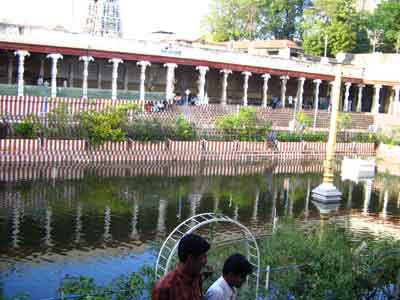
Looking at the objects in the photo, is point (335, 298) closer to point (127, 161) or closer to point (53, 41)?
point (127, 161)

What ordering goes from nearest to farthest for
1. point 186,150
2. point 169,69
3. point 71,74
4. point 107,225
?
point 107,225, point 186,150, point 169,69, point 71,74

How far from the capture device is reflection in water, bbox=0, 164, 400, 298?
12.5 metres

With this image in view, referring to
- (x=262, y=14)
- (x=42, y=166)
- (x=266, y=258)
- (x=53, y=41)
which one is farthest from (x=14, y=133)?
(x=262, y=14)

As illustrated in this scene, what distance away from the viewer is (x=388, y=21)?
55750mm

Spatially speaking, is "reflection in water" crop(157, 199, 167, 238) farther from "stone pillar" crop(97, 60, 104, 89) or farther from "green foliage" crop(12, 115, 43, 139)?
"stone pillar" crop(97, 60, 104, 89)

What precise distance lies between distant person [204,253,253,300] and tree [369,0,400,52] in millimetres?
53295

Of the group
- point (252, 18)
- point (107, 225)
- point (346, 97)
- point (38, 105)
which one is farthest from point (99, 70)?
point (252, 18)

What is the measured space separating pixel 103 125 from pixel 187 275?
2138cm

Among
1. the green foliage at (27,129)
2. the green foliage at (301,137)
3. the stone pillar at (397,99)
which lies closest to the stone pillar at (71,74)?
the green foliage at (27,129)

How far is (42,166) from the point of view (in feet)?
75.5

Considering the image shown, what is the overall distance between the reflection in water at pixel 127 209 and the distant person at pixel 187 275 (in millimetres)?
5556

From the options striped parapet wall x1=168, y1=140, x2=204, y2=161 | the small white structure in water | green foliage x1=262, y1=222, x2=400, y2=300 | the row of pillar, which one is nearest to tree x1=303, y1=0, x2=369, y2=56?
the row of pillar

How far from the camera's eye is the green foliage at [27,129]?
24.2 m

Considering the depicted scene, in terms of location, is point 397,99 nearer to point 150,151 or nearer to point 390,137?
point 390,137
